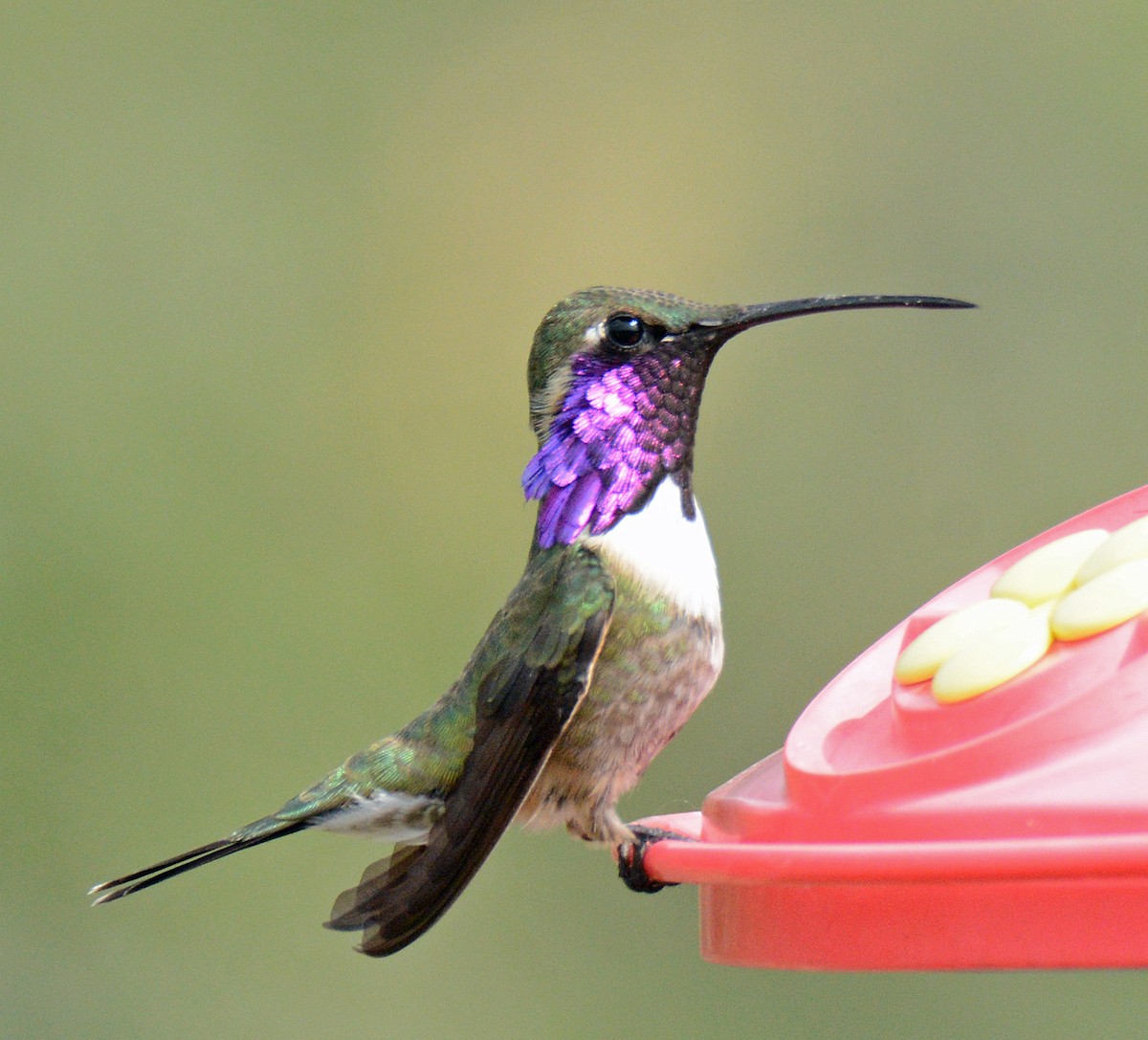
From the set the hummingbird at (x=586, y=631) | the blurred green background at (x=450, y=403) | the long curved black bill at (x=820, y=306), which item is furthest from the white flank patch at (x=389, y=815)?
the blurred green background at (x=450, y=403)

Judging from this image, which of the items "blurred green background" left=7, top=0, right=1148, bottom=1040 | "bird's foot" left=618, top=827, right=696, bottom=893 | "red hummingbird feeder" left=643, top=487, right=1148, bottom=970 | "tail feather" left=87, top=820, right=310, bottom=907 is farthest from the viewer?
"blurred green background" left=7, top=0, right=1148, bottom=1040

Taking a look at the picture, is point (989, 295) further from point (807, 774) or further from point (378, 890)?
point (807, 774)

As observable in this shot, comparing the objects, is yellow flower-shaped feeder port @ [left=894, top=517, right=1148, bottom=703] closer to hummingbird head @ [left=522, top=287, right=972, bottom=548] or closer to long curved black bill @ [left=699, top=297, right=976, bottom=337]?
long curved black bill @ [left=699, top=297, right=976, bottom=337]

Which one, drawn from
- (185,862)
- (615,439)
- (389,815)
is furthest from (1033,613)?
(185,862)

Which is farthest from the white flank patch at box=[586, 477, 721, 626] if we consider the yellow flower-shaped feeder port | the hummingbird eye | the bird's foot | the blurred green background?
the blurred green background

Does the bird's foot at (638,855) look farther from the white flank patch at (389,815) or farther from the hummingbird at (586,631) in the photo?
the white flank patch at (389,815)

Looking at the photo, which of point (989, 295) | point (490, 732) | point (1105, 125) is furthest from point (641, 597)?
point (1105, 125)

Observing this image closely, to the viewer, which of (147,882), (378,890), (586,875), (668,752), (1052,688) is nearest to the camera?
(1052,688)

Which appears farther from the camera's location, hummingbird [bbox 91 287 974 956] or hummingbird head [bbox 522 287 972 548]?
hummingbird head [bbox 522 287 972 548]
